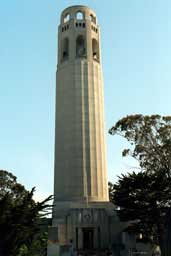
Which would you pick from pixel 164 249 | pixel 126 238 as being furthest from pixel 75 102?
pixel 164 249

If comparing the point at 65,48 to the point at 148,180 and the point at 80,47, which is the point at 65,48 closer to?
the point at 80,47

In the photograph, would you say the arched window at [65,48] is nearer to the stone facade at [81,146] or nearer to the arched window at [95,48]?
the stone facade at [81,146]

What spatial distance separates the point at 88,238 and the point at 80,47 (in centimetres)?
2357

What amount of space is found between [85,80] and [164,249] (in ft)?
77.1

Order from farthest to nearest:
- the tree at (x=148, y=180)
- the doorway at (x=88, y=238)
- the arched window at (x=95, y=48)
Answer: the arched window at (x=95, y=48) → the doorway at (x=88, y=238) → the tree at (x=148, y=180)

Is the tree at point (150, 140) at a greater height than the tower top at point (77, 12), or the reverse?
the tower top at point (77, 12)

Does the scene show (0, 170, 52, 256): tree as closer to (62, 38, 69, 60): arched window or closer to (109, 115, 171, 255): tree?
(109, 115, 171, 255): tree

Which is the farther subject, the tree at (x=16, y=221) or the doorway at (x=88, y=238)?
the doorway at (x=88, y=238)

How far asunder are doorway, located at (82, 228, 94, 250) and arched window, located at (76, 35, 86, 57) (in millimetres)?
20968

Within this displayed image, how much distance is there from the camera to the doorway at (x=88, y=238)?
124 feet

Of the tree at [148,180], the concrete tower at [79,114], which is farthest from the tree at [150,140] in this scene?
the concrete tower at [79,114]

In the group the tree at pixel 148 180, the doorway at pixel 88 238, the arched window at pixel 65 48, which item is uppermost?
the arched window at pixel 65 48

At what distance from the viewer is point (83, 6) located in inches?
1983

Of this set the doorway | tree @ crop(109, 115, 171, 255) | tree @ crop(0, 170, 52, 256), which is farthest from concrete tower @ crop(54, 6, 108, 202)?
tree @ crop(0, 170, 52, 256)
